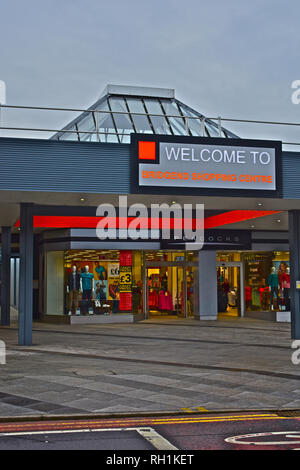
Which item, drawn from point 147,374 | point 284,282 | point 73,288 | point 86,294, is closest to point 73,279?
point 73,288

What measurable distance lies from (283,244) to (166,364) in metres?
15.7

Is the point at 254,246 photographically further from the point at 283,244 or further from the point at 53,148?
the point at 53,148

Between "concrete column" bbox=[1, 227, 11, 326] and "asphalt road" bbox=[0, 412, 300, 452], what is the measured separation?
17.3 metres

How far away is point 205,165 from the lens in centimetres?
1500

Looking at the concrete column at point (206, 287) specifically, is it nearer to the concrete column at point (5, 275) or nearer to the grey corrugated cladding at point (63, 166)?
the concrete column at point (5, 275)

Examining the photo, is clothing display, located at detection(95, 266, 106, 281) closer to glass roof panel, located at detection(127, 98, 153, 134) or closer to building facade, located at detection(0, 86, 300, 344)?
building facade, located at detection(0, 86, 300, 344)

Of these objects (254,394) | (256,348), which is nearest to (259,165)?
(256,348)

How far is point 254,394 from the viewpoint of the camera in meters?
9.12

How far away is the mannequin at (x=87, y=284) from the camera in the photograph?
81.9 ft

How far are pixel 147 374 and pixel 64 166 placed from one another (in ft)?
20.5

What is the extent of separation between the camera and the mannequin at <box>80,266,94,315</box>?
81.9ft

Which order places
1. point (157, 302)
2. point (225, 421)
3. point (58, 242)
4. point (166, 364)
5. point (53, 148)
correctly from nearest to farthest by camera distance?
1. point (225, 421)
2. point (166, 364)
3. point (53, 148)
4. point (58, 242)
5. point (157, 302)

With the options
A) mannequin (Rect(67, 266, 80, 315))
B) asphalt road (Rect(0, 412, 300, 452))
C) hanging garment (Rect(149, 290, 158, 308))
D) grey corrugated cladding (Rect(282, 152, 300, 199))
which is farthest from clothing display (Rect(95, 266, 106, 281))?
asphalt road (Rect(0, 412, 300, 452))

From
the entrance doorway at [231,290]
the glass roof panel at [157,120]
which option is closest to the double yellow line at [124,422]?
the entrance doorway at [231,290]
